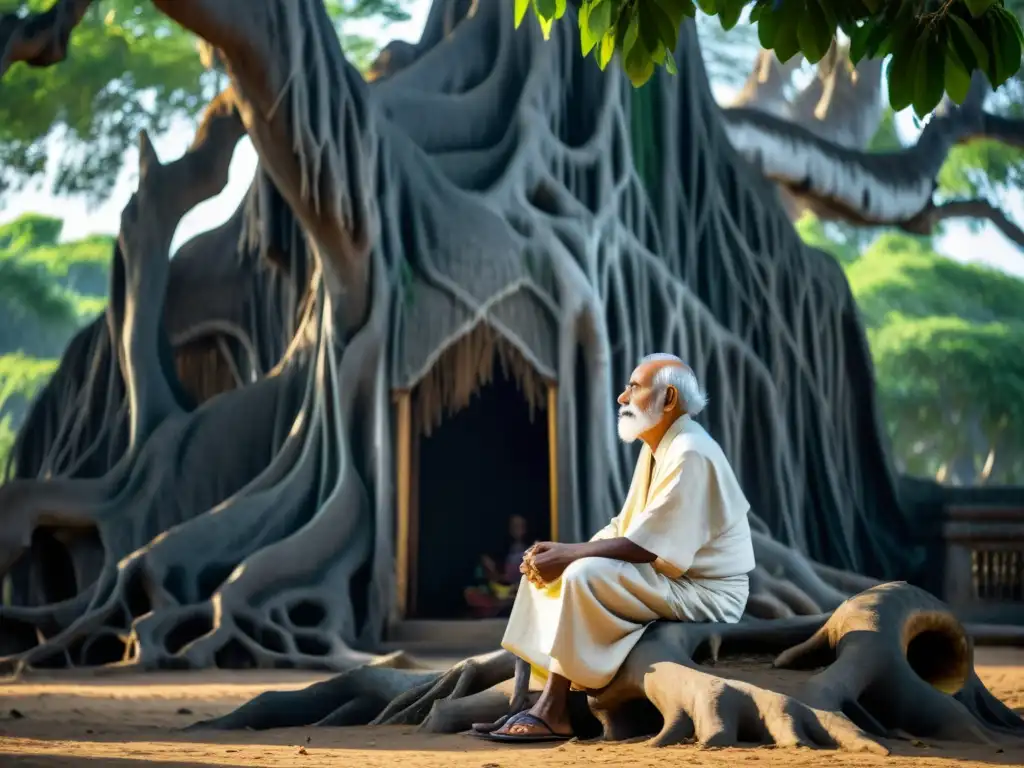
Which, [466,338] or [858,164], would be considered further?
[858,164]

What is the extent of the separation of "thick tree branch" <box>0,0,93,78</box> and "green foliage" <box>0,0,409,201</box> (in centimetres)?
1354

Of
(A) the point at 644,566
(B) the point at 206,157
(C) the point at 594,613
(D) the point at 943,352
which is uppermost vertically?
(B) the point at 206,157

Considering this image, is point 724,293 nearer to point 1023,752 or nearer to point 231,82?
point 231,82

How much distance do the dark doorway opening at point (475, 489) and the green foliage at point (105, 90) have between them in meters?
10.9

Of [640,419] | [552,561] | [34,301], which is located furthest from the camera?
[34,301]

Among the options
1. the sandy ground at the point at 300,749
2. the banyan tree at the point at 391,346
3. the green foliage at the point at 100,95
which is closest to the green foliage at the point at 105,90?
the green foliage at the point at 100,95

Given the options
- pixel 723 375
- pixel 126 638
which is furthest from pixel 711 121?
pixel 126 638

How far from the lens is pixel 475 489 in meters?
15.4

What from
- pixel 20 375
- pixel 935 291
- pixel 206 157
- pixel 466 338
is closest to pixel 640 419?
pixel 466 338

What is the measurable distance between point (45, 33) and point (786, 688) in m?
6.95

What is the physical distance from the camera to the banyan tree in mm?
10766

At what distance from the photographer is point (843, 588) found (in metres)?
12.9

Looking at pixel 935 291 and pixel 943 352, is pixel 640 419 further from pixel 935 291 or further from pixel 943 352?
pixel 935 291

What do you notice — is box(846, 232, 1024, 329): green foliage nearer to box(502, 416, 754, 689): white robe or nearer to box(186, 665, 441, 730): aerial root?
box(186, 665, 441, 730): aerial root
